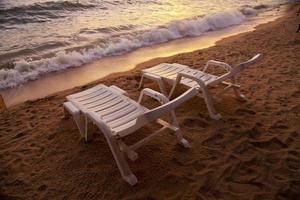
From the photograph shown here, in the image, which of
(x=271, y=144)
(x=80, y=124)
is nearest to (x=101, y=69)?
(x=80, y=124)

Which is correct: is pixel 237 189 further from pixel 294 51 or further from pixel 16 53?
pixel 16 53

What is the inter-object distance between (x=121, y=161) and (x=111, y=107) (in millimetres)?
915

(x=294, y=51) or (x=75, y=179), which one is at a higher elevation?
(x=294, y=51)

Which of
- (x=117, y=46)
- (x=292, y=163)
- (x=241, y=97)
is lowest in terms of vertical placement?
(x=117, y=46)

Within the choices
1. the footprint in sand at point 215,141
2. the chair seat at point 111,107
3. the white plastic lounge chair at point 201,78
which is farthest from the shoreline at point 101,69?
the footprint in sand at point 215,141

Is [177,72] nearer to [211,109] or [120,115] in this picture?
[211,109]

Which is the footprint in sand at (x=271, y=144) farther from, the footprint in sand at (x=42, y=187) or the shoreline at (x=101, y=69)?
the shoreline at (x=101, y=69)

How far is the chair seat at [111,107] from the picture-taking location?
3.22 metres

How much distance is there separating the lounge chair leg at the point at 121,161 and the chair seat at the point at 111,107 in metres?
0.09

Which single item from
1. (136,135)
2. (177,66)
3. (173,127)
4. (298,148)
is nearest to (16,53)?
(177,66)

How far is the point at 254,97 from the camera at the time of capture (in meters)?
4.72

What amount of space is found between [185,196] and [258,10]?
1374cm

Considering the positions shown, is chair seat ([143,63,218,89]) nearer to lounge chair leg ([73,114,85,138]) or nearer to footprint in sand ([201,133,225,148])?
footprint in sand ([201,133,225,148])

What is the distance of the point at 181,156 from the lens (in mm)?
3408
